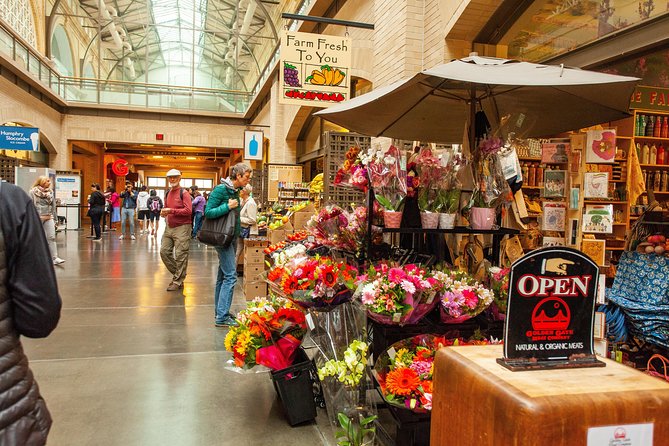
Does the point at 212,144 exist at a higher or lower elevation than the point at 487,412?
higher

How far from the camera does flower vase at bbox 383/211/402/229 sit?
304cm

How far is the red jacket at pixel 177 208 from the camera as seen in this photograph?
6.98 m

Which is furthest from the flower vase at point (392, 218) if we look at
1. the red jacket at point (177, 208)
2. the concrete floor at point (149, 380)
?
the red jacket at point (177, 208)

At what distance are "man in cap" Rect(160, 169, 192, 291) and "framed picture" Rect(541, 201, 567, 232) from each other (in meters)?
4.72

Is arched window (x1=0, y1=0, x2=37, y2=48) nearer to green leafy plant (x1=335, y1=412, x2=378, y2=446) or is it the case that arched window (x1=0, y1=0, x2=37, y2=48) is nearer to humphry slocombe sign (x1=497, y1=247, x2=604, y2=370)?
green leafy plant (x1=335, y1=412, x2=378, y2=446)

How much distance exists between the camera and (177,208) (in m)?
7.05

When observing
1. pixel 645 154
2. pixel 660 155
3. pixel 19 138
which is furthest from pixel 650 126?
pixel 19 138

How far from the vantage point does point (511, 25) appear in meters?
5.75

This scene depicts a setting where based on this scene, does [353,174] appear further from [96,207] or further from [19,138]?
[96,207]

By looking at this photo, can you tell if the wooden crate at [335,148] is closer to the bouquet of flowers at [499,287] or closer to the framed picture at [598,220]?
the framed picture at [598,220]

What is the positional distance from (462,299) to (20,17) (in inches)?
740

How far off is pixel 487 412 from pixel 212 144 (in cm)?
2266

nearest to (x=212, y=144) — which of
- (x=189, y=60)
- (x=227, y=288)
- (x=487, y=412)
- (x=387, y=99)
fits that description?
(x=189, y=60)

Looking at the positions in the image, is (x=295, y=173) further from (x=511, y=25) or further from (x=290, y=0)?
(x=511, y=25)
